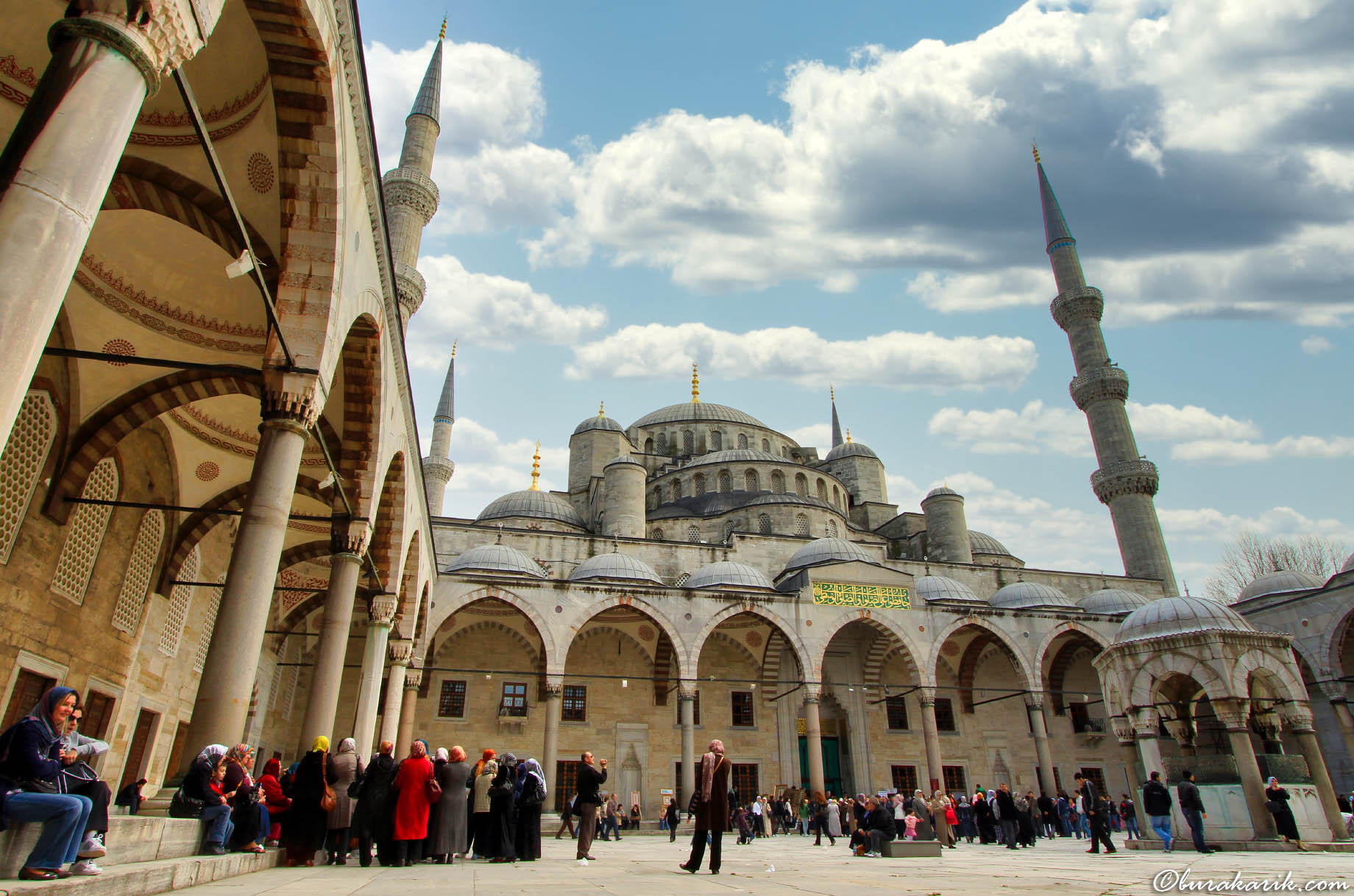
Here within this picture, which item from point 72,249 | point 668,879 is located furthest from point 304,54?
point 668,879

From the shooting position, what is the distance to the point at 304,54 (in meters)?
4.82

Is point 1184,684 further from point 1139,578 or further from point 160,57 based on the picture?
point 1139,578

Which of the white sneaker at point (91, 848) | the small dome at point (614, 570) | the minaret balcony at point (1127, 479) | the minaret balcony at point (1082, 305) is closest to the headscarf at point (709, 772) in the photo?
the white sneaker at point (91, 848)

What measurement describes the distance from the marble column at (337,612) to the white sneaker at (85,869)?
4.89 m

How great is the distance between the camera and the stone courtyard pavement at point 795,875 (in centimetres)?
376

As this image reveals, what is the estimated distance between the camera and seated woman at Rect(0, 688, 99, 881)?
2721 millimetres

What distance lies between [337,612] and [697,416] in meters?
24.2

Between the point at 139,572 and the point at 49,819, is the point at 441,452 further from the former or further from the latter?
the point at 49,819

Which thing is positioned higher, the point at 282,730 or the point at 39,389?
the point at 39,389

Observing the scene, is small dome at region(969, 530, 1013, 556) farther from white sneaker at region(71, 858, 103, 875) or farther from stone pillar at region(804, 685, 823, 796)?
white sneaker at region(71, 858, 103, 875)

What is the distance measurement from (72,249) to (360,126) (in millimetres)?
3626

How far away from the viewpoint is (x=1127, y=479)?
23859 mm

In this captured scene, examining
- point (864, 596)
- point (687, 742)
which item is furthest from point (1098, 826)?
point (864, 596)

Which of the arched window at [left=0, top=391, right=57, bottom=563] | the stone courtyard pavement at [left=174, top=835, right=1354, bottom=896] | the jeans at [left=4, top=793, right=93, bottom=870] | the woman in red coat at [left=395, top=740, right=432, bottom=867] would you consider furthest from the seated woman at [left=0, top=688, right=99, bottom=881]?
the arched window at [left=0, top=391, right=57, bottom=563]
